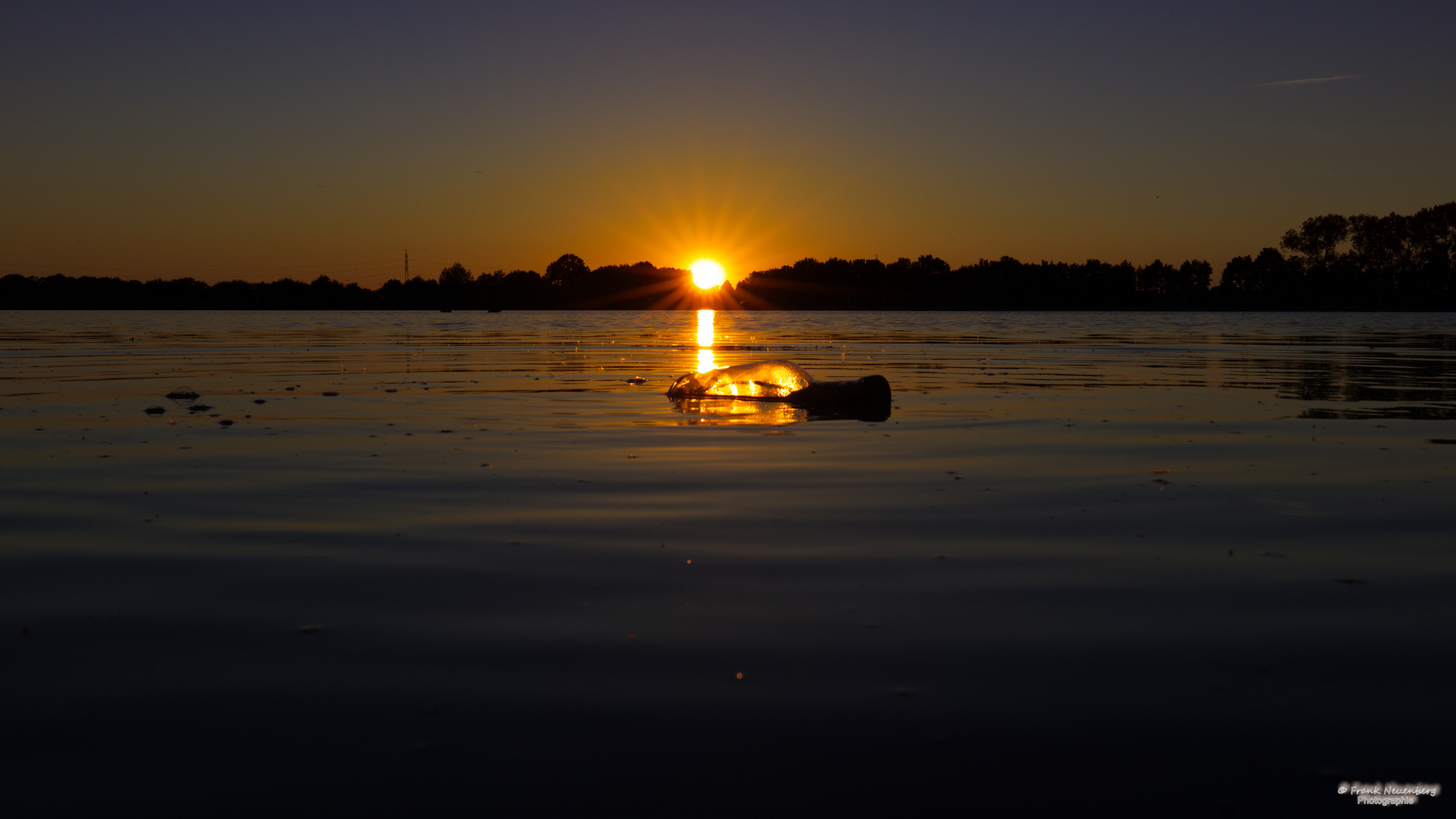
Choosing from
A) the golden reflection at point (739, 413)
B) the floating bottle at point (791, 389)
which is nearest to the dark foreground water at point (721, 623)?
the golden reflection at point (739, 413)

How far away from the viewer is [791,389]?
54.5 feet

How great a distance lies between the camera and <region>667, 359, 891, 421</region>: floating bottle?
14828mm

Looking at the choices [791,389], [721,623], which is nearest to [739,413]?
[791,389]

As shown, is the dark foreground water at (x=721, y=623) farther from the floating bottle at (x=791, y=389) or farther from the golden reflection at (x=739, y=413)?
the floating bottle at (x=791, y=389)

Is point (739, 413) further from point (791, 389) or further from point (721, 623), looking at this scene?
point (721, 623)

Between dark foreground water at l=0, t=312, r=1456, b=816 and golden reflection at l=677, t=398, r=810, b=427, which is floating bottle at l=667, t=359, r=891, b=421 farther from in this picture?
dark foreground water at l=0, t=312, r=1456, b=816

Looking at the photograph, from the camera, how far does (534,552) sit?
6160 millimetres

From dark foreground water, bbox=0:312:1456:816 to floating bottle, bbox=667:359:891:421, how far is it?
316cm

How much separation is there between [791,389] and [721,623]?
11899 millimetres

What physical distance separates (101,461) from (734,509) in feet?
20.4

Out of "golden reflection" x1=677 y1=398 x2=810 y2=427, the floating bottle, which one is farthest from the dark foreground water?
the floating bottle

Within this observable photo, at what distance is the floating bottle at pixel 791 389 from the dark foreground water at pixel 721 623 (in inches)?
124

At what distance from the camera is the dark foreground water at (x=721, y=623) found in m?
3.36

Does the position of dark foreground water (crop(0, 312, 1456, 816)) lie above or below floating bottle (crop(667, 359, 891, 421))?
below
